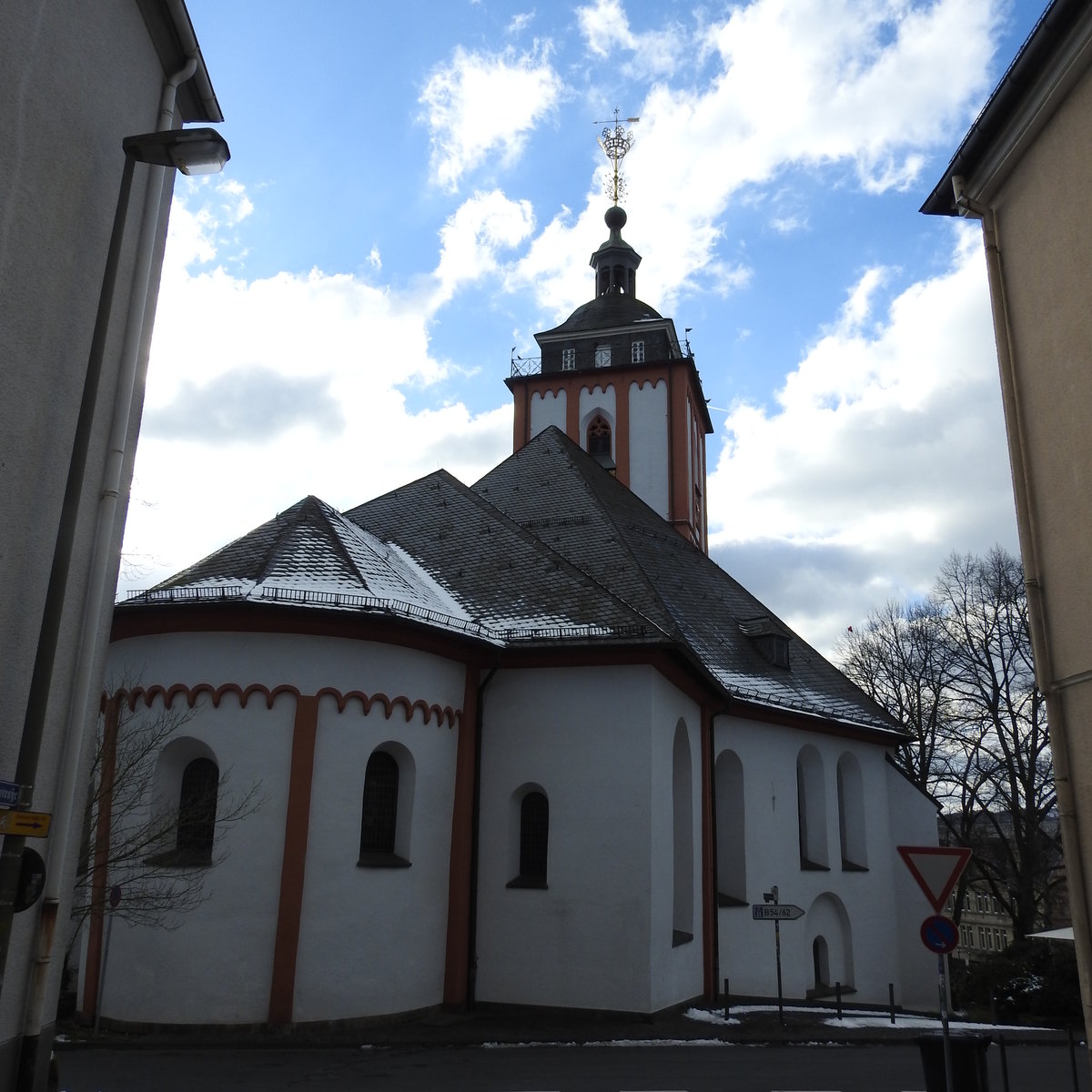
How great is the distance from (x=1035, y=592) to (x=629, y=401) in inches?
875

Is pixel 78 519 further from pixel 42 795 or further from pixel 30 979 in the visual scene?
pixel 30 979

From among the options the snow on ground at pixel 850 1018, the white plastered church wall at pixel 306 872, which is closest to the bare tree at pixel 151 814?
the white plastered church wall at pixel 306 872

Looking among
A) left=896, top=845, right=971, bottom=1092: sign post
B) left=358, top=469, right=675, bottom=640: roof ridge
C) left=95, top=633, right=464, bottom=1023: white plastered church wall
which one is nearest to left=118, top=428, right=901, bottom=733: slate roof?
Result: left=358, top=469, right=675, bottom=640: roof ridge

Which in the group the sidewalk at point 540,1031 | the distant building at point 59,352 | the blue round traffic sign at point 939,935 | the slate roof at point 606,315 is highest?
the slate roof at point 606,315

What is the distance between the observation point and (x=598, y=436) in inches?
1202

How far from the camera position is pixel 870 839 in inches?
846

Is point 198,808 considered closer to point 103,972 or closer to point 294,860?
point 294,860

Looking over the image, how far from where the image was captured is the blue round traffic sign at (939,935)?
7.59 metres

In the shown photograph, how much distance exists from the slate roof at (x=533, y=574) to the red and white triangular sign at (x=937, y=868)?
7583 mm

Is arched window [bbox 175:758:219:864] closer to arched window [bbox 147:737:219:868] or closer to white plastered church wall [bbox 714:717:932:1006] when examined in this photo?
arched window [bbox 147:737:219:868]

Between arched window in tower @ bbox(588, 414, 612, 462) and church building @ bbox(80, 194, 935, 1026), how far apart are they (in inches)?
372

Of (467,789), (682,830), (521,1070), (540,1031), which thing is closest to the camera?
(521,1070)

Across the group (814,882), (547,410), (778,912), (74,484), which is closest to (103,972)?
(74,484)

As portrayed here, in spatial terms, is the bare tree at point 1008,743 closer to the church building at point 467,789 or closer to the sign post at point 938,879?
the church building at point 467,789
